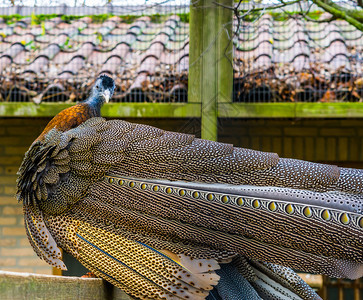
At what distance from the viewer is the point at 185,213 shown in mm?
2488

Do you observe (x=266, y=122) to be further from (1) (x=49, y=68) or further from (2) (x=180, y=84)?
(1) (x=49, y=68)

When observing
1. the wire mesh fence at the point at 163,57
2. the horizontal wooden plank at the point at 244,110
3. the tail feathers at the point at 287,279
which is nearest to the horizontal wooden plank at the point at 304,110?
the horizontal wooden plank at the point at 244,110

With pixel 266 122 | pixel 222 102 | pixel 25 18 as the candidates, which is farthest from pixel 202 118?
pixel 25 18

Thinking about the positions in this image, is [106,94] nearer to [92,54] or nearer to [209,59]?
[209,59]

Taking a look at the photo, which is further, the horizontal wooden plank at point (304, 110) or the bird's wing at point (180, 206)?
the horizontal wooden plank at point (304, 110)

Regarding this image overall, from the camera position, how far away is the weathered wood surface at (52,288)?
6.11 ft

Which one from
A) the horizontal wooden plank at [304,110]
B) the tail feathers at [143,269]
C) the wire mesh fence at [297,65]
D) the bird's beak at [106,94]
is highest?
the wire mesh fence at [297,65]

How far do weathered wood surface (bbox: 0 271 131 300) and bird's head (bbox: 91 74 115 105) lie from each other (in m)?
1.23

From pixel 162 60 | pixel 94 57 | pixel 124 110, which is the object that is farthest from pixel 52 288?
pixel 94 57

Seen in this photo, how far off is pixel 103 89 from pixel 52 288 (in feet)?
5.31

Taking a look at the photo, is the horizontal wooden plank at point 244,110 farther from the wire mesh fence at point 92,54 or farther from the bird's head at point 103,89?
the bird's head at point 103,89

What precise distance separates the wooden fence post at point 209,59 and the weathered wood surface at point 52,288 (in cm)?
189

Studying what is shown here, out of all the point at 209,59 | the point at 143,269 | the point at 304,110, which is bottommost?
the point at 143,269

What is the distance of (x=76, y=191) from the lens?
263 cm
